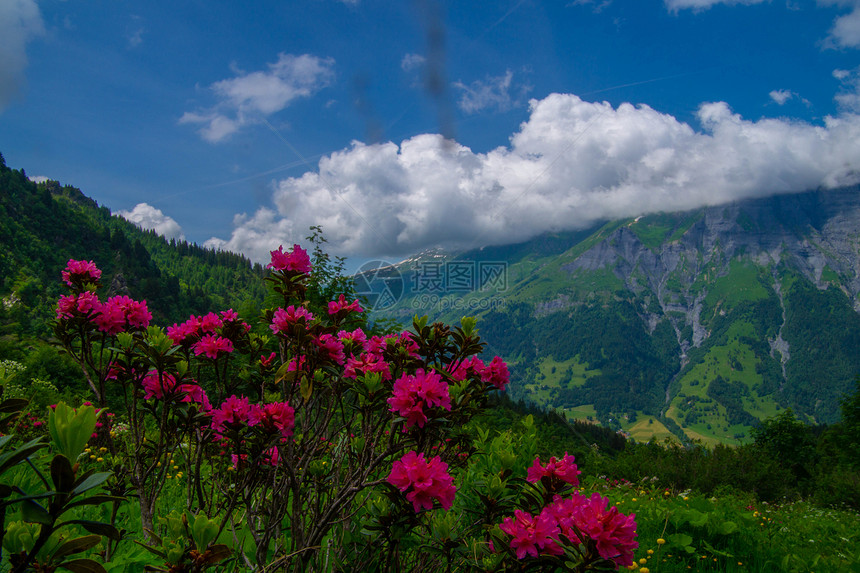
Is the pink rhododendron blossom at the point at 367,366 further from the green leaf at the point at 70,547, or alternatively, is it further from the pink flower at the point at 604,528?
the green leaf at the point at 70,547

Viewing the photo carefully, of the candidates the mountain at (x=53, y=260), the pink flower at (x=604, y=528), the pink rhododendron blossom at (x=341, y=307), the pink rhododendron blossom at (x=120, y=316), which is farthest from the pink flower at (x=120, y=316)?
the mountain at (x=53, y=260)

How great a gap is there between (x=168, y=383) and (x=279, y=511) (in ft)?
3.76

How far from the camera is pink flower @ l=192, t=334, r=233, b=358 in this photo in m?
2.92

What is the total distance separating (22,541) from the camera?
1.05 metres

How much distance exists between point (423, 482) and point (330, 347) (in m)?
1.18

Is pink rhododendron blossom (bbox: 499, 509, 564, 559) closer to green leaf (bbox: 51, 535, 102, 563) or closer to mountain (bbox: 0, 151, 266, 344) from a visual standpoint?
green leaf (bbox: 51, 535, 102, 563)

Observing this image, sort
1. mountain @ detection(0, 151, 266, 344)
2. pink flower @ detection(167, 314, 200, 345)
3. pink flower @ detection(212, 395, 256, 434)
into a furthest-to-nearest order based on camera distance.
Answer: mountain @ detection(0, 151, 266, 344)
pink flower @ detection(167, 314, 200, 345)
pink flower @ detection(212, 395, 256, 434)

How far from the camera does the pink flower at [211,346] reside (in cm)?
292

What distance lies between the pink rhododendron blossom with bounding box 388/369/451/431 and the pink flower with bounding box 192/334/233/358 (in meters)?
1.59

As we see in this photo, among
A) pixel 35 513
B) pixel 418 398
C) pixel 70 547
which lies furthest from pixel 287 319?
pixel 35 513

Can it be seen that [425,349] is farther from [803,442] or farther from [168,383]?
[803,442]

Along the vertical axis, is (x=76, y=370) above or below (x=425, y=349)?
below

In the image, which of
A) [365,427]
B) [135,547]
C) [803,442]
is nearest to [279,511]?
[365,427]

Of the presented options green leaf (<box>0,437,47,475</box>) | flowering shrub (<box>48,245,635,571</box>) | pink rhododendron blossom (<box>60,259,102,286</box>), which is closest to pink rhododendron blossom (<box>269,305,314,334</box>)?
flowering shrub (<box>48,245,635,571</box>)
